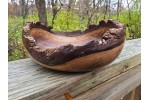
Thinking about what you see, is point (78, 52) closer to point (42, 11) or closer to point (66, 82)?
point (66, 82)

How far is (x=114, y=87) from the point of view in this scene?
630 millimetres

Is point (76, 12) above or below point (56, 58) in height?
above

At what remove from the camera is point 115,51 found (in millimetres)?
473

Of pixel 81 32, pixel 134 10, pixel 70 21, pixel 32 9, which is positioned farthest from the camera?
pixel 134 10

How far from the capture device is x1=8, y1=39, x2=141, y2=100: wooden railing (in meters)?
0.35

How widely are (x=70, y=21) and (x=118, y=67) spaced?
0.52 meters

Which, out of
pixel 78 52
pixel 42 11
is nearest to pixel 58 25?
pixel 42 11

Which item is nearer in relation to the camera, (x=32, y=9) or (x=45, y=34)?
(x=45, y=34)

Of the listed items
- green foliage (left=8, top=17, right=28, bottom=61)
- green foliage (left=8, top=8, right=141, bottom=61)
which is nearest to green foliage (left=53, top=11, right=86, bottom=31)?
green foliage (left=8, top=8, right=141, bottom=61)
